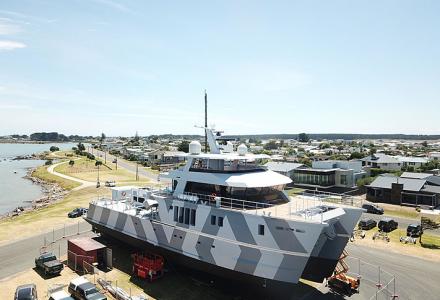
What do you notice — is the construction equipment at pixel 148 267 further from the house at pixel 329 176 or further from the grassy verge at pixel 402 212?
the house at pixel 329 176

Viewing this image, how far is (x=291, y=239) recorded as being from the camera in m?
16.8

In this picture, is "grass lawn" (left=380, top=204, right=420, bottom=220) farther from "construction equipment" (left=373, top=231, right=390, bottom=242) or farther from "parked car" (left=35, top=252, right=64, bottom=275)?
"parked car" (left=35, top=252, right=64, bottom=275)

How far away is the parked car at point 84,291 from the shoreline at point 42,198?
29086mm

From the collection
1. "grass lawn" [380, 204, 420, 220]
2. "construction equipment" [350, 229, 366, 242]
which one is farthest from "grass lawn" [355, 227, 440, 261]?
"grass lawn" [380, 204, 420, 220]

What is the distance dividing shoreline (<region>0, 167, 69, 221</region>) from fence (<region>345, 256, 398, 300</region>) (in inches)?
1578

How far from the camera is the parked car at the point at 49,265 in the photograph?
2067 centimetres

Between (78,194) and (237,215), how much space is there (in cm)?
4004

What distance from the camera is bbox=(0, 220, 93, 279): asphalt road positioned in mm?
21997

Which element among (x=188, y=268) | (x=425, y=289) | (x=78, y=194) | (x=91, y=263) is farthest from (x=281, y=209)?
(x=78, y=194)

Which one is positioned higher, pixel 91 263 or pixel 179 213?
pixel 179 213

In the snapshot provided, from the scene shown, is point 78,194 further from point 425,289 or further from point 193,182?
point 425,289

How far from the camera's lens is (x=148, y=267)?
810 inches

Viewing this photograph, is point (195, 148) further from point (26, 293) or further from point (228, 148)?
point (26, 293)

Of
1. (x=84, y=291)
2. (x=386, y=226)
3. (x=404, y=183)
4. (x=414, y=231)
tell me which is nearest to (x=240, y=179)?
(x=84, y=291)
